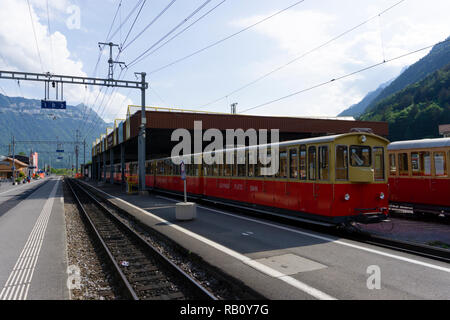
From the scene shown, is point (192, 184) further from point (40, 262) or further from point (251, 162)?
point (40, 262)

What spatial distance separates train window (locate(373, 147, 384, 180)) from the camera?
32.1 feet

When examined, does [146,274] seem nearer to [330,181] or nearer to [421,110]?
[330,181]

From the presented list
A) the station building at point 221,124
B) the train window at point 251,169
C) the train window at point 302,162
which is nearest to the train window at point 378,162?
the train window at point 302,162

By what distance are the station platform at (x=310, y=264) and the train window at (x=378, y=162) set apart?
2.53m

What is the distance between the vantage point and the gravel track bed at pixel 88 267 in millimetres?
5887

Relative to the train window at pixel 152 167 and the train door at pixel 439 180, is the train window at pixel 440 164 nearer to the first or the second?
the train door at pixel 439 180

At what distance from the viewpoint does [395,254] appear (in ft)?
24.1

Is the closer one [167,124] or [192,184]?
[192,184]

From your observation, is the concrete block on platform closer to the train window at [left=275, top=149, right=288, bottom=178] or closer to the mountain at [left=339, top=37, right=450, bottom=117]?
the train window at [left=275, top=149, right=288, bottom=178]

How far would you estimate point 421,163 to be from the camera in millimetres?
11906

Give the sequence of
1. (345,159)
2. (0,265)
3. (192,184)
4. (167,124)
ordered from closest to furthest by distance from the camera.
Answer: (0,265)
(345,159)
(192,184)
(167,124)

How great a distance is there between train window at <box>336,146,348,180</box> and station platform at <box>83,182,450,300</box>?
1.84 metres
